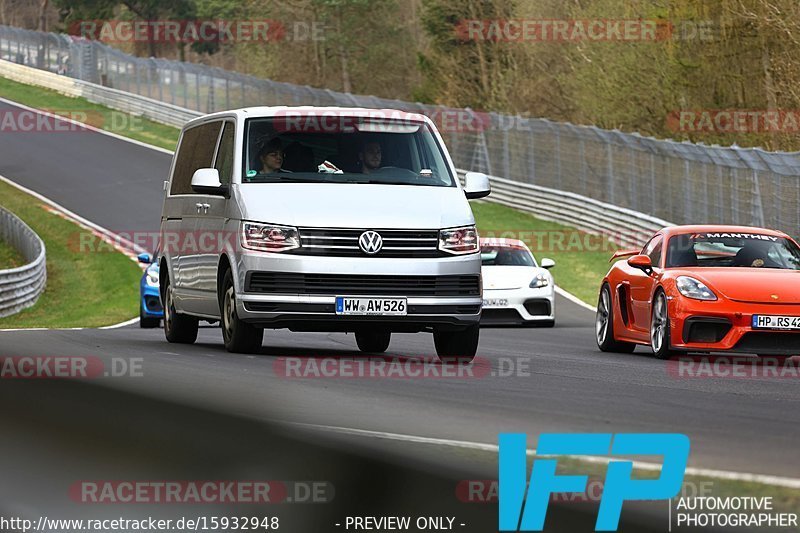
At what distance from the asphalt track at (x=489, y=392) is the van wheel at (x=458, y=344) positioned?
7.1 inches

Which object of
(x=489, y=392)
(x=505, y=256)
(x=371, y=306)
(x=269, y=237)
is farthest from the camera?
(x=505, y=256)

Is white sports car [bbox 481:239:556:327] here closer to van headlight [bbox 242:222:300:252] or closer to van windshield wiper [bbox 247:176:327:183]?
van windshield wiper [bbox 247:176:327:183]

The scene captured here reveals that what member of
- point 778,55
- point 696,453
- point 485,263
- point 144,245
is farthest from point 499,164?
point 696,453

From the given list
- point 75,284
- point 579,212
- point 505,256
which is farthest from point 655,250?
point 579,212

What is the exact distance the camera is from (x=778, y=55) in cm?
4084

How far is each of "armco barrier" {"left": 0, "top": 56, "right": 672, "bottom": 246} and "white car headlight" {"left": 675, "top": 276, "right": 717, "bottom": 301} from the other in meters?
21.4

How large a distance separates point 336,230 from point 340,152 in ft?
3.53

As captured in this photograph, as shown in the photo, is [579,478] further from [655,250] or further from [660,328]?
[655,250]

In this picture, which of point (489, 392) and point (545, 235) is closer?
point (489, 392)

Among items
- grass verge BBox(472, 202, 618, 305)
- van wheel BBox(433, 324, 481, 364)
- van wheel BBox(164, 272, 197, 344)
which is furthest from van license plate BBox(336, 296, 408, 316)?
grass verge BBox(472, 202, 618, 305)

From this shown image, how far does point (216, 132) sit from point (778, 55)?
29.8 m

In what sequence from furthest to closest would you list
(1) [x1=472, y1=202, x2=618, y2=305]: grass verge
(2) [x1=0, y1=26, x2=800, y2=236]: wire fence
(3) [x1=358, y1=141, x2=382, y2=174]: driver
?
(1) [x1=472, y1=202, x2=618, y2=305]: grass verge
(2) [x1=0, y1=26, x2=800, y2=236]: wire fence
(3) [x1=358, y1=141, x2=382, y2=174]: driver

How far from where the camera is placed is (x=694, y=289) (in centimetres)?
1394

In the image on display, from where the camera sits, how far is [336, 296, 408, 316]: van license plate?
11805mm
